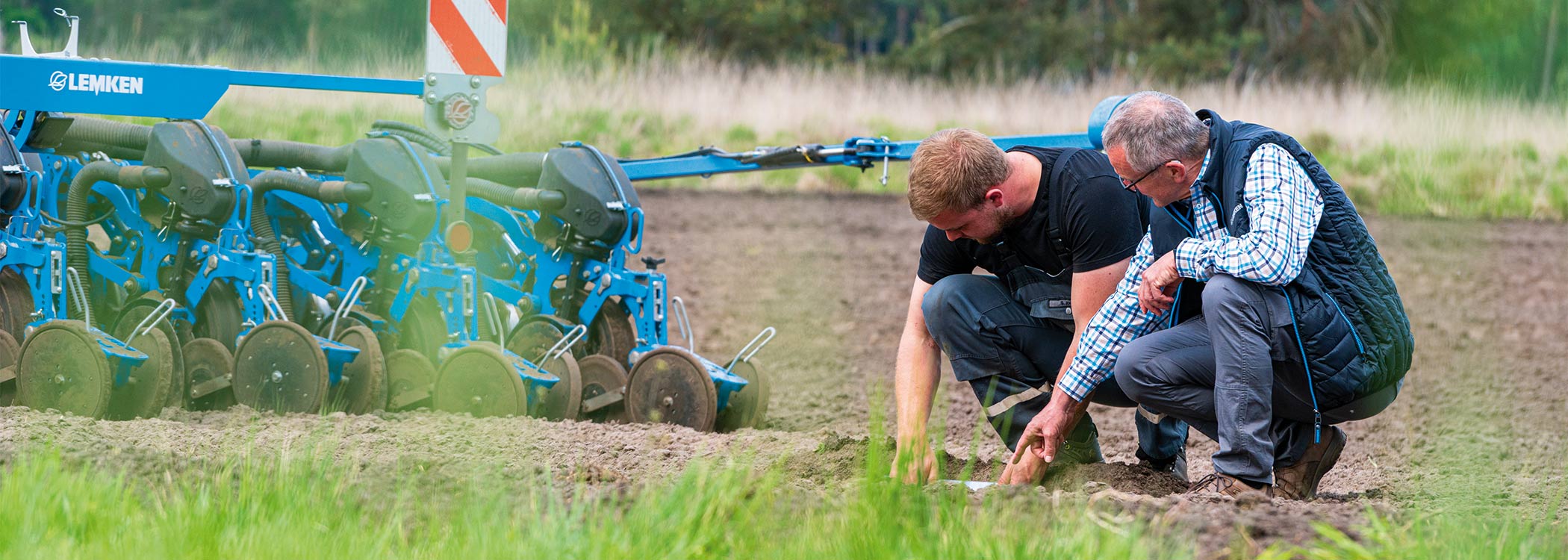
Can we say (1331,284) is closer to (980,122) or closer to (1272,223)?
(1272,223)

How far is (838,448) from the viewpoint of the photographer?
13.5 ft

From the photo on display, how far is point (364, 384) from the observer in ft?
16.2

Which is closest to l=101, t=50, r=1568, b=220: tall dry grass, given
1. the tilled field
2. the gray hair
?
the tilled field

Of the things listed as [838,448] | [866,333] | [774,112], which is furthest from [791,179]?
[838,448]

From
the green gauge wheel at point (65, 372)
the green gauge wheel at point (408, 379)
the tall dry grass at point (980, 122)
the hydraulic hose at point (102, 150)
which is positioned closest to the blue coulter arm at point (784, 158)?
the green gauge wheel at point (408, 379)

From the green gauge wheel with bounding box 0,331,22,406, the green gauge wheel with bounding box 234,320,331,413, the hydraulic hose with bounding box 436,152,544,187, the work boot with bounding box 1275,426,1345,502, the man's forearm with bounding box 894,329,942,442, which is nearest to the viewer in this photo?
the work boot with bounding box 1275,426,1345,502

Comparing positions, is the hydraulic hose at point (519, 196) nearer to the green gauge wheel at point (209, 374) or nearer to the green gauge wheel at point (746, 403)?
the green gauge wheel at point (746, 403)

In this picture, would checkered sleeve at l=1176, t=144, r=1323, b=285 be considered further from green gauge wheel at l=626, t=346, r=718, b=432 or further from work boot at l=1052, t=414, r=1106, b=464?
green gauge wheel at l=626, t=346, r=718, b=432

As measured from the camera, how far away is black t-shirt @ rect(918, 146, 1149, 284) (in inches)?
154

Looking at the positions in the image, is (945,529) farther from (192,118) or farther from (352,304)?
(192,118)

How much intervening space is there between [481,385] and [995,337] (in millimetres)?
1705

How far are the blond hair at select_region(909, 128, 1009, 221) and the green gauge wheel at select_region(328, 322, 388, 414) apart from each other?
211 centimetres

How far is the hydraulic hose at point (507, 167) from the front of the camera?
561 centimetres

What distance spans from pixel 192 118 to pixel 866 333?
3.79 metres
